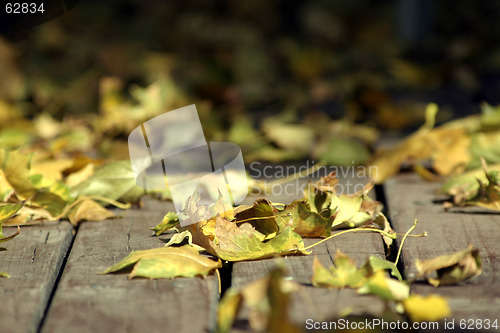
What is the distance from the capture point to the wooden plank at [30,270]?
890 millimetres

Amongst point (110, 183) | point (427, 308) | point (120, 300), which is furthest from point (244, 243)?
point (110, 183)

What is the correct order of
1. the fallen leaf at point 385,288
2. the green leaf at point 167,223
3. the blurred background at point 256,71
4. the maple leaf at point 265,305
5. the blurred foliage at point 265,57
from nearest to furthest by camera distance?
the maple leaf at point 265,305
the fallen leaf at point 385,288
the green leaf at point 167,223
the blurred background at point 256,71
the blurred foliage at point 265,57

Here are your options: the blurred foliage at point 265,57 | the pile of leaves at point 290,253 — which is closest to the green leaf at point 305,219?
the pile of leaves at point 290,253

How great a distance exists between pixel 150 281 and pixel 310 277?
26 centimetres

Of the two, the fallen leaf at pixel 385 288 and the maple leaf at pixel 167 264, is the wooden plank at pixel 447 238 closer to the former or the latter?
the fallen leaf at pixel 385 288

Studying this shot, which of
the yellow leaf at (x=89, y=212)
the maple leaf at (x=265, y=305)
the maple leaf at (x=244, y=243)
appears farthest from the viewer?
the yellow leaf at (x=89, y=212)

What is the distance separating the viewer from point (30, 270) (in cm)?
104

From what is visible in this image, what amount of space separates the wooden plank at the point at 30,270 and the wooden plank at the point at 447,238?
22.9 inches

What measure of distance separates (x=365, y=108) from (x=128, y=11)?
1.55 meters

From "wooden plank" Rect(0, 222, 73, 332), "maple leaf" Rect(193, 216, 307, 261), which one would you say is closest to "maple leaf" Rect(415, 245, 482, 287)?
"maple leaf" Rect(193, 216, 307, 261)

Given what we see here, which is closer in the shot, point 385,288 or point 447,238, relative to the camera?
point 385,288

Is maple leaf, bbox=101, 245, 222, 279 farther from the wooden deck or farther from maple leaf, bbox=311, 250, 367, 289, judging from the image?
maple leaf, bbox=311, 250, 367, 289

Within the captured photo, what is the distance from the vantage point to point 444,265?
957mm

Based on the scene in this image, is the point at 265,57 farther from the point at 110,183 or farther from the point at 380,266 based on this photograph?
the point at 380,266
